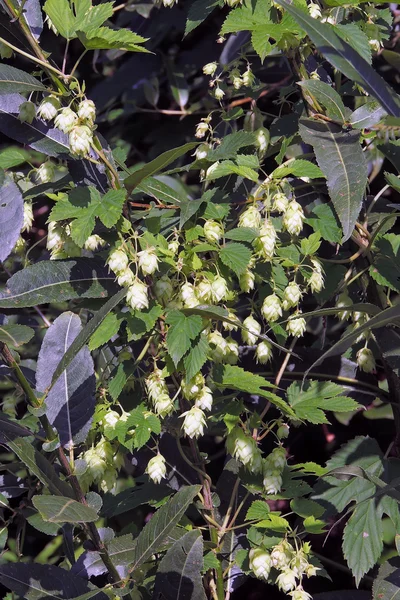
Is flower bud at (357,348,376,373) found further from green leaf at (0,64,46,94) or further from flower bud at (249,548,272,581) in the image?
green leaf at (0,64,46,94)

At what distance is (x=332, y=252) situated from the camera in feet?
4.98

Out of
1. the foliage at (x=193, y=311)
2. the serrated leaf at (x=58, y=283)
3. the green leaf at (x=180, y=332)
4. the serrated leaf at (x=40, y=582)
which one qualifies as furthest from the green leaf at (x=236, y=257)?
the serrated leaf at (x=40, y=582)

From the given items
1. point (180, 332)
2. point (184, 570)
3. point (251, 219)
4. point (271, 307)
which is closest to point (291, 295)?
point (271, 307)

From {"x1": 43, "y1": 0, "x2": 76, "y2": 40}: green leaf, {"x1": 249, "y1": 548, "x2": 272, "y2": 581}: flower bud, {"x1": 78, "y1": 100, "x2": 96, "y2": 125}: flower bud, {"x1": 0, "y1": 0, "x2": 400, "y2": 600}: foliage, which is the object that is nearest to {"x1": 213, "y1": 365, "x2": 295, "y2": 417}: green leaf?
{"x1": 0, "y1": 0, "x2": 400, "y2": 600}: foliage

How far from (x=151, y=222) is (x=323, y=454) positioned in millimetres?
925

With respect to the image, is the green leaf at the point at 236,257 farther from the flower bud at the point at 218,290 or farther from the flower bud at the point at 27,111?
the flower bud at the point at 27,111

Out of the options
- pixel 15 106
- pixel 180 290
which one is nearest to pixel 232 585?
pixel 180 290

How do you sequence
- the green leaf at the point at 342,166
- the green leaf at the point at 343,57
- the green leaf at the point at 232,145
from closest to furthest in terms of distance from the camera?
the green leaf at the point at 343,57
the green leaf at the point at 342,166
the green leaf at the point at 232,145

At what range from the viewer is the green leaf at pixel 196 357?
3.51 ft

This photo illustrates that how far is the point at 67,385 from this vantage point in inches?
48.0

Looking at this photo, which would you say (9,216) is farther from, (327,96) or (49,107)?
(327,96)

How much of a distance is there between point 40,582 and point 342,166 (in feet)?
2.63

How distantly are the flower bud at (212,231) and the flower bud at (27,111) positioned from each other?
33cm

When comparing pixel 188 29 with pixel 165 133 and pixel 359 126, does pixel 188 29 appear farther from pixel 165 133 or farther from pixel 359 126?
pixel 165 133
